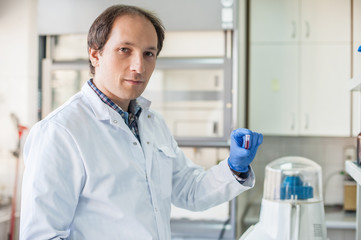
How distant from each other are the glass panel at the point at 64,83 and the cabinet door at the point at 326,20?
1586 mm

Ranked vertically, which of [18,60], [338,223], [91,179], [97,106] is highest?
[18,60]

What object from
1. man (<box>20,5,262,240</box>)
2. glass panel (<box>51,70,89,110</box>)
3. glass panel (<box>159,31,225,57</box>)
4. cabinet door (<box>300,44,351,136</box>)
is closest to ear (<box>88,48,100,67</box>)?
man (<box>20,5,262,240</box>)

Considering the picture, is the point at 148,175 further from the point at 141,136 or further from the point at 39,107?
the point at 39,107

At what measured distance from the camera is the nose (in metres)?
1.17

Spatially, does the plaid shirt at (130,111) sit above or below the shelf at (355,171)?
above

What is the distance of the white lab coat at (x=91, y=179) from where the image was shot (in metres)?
1.03

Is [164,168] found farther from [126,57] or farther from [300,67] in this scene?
[300,67]

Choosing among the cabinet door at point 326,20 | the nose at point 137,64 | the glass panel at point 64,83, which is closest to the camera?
the nose at point 137,64

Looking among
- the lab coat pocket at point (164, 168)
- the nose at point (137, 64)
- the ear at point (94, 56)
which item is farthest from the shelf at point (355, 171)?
the ear at point (94, 56)

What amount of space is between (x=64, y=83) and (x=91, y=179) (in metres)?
1.60

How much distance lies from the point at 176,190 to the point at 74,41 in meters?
1.47

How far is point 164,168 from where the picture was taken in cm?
134

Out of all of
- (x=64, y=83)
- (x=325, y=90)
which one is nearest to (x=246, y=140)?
(x=64, y=83)

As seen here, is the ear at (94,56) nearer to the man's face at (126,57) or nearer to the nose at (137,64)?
the man's face at (126,57)
